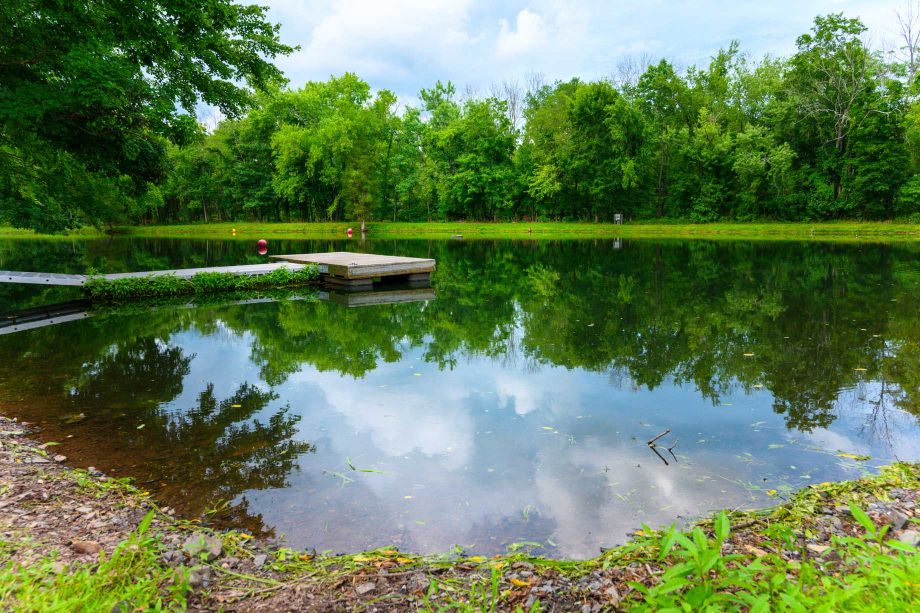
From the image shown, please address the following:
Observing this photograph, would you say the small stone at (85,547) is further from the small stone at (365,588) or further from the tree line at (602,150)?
the tree line at (602,150)

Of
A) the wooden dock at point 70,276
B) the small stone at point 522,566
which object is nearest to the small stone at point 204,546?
the small stone at point 522,566

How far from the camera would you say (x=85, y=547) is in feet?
10.9

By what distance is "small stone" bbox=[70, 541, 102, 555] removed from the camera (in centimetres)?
328

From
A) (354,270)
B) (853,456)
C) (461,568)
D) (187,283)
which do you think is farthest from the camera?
(354,270)

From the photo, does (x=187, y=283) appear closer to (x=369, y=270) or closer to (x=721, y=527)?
(x=369, y=270)

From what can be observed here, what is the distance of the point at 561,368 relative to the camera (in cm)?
820

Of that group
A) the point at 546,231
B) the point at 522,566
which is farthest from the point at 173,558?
the point at 546,231

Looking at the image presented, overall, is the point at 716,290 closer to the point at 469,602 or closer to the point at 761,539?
the point at 761,539

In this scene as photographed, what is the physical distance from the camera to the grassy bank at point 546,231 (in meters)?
38.0

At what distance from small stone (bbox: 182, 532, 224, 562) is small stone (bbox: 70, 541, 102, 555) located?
0.49 m

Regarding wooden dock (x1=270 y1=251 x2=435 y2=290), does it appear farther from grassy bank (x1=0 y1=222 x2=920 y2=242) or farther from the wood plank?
grassy bank (x1=0 y1=222 x2=920 y2=242)

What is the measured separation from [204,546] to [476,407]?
365cm

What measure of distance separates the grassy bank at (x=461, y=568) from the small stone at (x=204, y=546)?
0.03 feet

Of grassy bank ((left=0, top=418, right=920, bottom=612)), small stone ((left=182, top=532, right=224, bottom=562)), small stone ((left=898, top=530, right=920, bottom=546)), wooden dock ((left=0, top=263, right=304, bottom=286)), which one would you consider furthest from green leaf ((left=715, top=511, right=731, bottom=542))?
wooden dock ((left=0, top=263, right=304, bottom=286))
